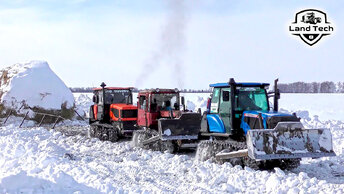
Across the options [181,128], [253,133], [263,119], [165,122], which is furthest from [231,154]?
[165,122]

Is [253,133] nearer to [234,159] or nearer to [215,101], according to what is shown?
[234,159]

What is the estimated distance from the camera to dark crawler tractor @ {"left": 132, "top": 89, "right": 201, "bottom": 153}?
12875 millimetres

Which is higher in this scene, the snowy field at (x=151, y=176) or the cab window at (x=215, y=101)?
the cab window at (x=215, y=101)

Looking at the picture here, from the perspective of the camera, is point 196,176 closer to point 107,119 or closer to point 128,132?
point 128,132

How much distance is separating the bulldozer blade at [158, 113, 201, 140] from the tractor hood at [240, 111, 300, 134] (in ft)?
8.50

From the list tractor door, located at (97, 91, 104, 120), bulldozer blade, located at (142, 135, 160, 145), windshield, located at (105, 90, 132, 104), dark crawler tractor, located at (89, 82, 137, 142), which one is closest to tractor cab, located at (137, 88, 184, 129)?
bulldozer blade, located at (142, 135, 160, 145)

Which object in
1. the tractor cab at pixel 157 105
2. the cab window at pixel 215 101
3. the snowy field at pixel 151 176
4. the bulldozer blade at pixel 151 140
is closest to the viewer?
the snowy field at pixel 151 176

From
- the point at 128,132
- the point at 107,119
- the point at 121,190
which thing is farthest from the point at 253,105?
the point at 107,119

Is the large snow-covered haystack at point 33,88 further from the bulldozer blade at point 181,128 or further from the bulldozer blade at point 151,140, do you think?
the bulldozer blade at point 181,128

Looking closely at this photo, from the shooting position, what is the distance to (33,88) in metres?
27.9

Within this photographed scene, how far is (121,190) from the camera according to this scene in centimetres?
737

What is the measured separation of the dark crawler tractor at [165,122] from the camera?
1288 centimetres

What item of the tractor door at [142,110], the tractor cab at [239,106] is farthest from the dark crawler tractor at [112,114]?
the tractor cab at [239,106]

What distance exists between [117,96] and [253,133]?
10.2m
